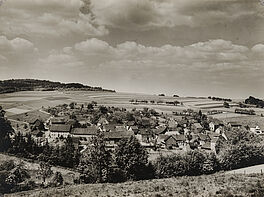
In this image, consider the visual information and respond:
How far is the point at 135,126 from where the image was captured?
49.0 meters

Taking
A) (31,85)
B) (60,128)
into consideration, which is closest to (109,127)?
(60,128)

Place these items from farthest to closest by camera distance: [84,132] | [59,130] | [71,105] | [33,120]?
[71,105] → [59,130] → [84,132] → [33,120]

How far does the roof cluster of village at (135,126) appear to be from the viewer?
43094 millimetres

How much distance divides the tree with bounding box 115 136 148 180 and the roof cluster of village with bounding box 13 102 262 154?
36.7 ft

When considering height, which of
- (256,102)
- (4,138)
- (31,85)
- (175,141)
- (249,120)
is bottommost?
(175,141)

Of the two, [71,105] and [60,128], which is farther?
[71,105]

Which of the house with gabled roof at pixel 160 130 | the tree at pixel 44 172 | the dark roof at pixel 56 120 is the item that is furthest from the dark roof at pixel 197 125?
the tree at pixel 44 172

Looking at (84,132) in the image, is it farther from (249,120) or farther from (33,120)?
(249,120)

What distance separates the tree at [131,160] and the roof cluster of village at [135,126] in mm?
11185

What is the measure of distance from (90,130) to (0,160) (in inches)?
751

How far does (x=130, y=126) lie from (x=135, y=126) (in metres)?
0.84

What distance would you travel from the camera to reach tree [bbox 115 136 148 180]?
26.2 meters

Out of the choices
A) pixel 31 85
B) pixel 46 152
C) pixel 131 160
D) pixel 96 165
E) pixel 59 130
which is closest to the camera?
pixel 96 165

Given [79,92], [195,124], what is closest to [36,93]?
[79,92]
